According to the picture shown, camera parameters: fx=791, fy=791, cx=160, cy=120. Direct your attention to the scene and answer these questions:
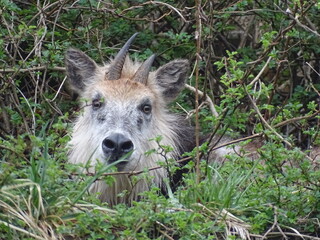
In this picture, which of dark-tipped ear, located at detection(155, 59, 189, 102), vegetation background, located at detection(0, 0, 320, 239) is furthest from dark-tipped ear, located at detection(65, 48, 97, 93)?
dark-tipped ear, located at detection(155, 59, 189, 102)

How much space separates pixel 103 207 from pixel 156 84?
8.72 feet

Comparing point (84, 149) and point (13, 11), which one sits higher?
point (13, 11)

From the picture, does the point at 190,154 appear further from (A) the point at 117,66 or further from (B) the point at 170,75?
(B) the point at 170,75

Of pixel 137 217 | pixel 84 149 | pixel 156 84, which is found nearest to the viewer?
pixel 137 217

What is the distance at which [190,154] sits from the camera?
6324 mm

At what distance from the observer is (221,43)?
10.4 meters

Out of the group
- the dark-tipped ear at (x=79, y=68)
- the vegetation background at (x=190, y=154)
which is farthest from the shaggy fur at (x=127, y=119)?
the vegetation background at (x=190, y=154)

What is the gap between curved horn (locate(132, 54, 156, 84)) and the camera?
777 cm

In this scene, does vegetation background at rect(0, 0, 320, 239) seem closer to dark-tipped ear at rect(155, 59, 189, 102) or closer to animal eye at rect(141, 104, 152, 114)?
dark-tipped ear at rect(155, 59, 189, 102)

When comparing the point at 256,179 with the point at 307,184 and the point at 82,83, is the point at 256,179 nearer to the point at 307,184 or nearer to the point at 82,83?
the point at 307,184

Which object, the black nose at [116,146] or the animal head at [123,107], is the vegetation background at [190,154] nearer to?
the animal head at [123,107]

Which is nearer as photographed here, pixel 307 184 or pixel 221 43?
pixel 307 184

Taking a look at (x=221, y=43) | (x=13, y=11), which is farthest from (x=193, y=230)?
(x=221, y=43)

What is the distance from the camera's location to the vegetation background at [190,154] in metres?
5.38
